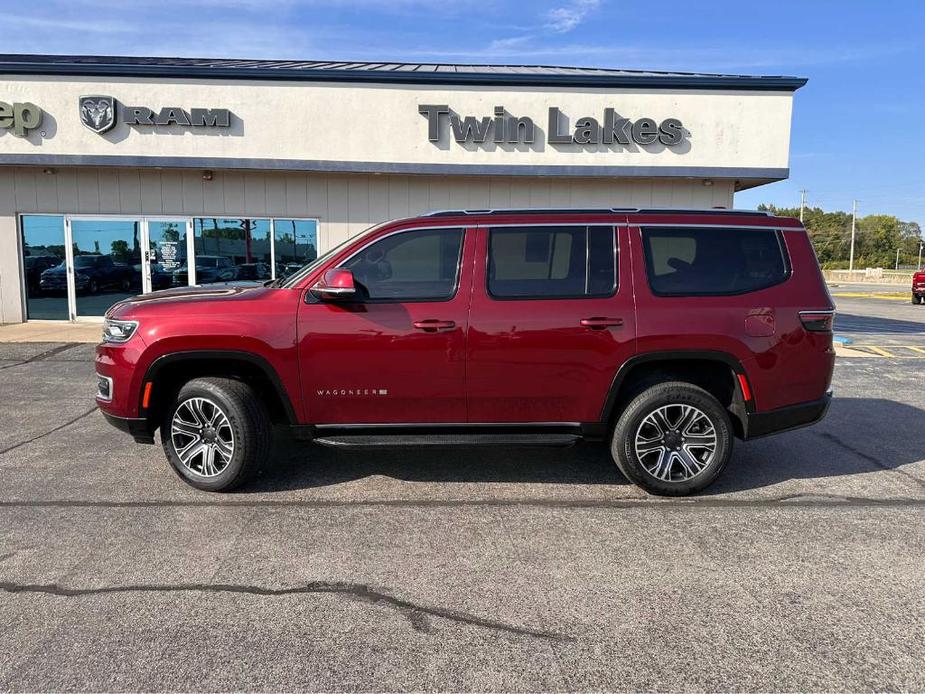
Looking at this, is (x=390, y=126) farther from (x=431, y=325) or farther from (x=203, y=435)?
(x=203, y=435)

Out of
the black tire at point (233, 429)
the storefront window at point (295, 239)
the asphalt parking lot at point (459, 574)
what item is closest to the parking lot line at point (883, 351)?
the asphalt parking lot at point (459, 574)

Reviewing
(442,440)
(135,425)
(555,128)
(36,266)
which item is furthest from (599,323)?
(36,266)

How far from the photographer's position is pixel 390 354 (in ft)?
14.2

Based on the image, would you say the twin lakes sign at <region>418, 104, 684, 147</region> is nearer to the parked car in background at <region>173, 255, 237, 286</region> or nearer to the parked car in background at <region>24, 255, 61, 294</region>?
the parked car in background at <region>173, 255, 237, 286</region>

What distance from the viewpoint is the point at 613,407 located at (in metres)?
4.57

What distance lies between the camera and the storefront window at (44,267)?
13.2 meters

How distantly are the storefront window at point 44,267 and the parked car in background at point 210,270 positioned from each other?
8.09 feet

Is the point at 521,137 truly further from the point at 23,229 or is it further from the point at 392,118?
the point at 23,229

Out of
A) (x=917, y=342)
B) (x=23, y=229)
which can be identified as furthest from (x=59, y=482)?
(x=917, y=342)

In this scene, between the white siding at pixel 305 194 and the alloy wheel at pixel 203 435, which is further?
the white siding at pixel 305 194

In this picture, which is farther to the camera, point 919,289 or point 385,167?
point 919,289

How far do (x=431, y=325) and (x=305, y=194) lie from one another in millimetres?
9678

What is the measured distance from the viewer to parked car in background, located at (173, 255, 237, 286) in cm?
1328

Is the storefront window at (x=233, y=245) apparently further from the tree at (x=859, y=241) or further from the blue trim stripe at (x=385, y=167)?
the tree at (x=859, y=241)
